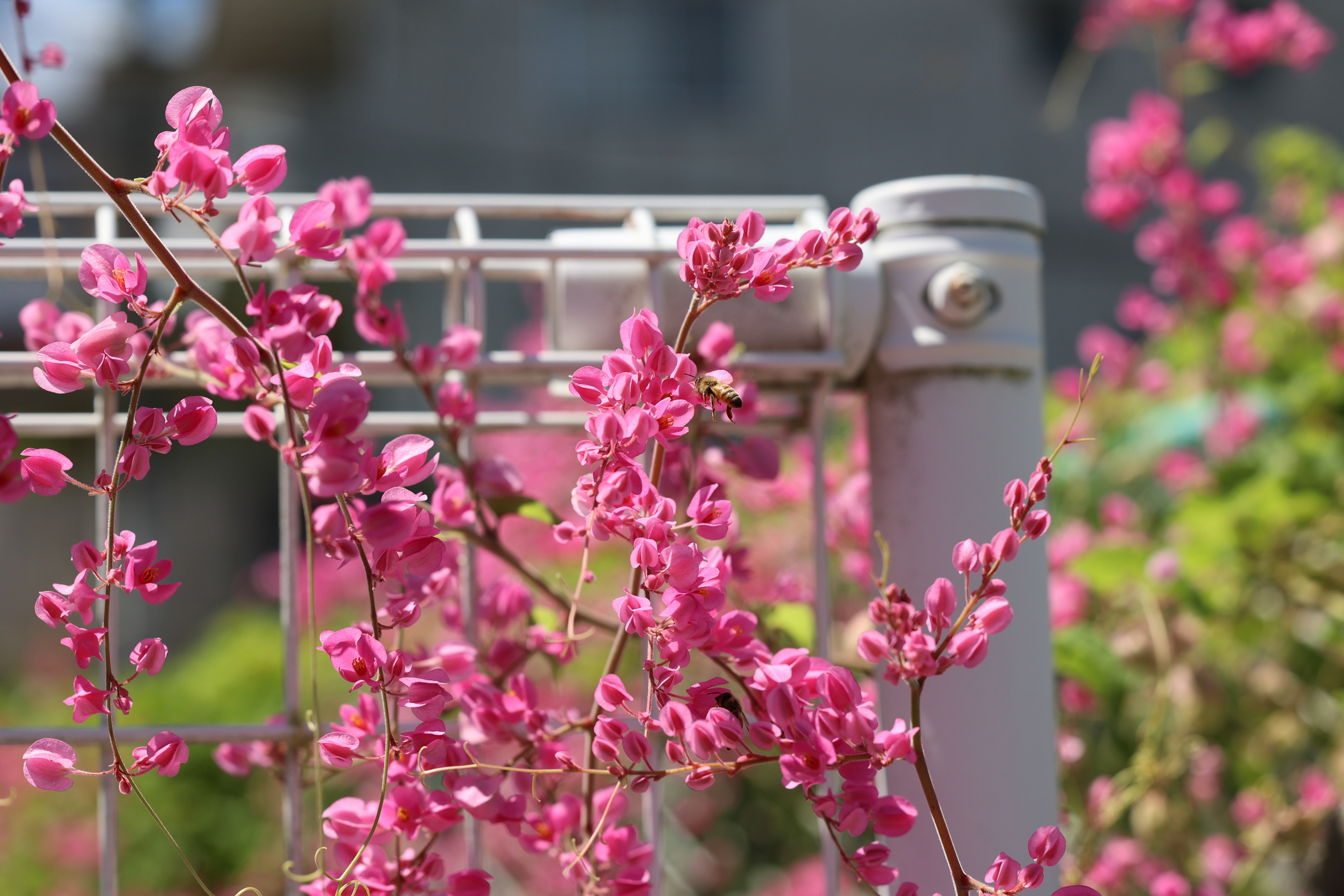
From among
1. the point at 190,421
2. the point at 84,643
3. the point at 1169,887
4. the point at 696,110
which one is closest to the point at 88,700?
the point at 84,643

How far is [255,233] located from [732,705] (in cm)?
27

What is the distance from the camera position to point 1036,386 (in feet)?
2.01

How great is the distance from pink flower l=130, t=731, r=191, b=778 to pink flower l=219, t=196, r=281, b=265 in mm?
197

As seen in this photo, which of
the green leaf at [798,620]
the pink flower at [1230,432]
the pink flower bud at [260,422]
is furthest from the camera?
the pink flower at [1230,432]

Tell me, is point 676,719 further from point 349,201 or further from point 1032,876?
point 349,201

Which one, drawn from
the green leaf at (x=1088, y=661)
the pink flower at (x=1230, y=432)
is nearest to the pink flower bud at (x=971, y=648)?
the green leaf at (x=1088, y=661)

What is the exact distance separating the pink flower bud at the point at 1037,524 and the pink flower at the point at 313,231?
1.01 feet

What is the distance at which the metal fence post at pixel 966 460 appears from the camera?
0.57m

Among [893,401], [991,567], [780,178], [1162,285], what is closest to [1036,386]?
[893,401]

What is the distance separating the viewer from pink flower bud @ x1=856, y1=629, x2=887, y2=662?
0.43 m

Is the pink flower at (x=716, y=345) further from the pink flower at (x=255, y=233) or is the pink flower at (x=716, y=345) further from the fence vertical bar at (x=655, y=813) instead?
the pink flower at (x=255, y=233)

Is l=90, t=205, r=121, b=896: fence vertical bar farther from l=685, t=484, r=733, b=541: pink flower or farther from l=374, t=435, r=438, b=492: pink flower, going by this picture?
l=685, t=484, r=733, b=541: pink flower

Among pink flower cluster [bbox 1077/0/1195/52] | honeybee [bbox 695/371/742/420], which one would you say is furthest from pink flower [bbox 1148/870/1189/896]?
pink flower cluster [bbox 1077/0/1195/52]

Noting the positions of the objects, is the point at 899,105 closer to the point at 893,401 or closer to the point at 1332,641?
the point at 1332,641
